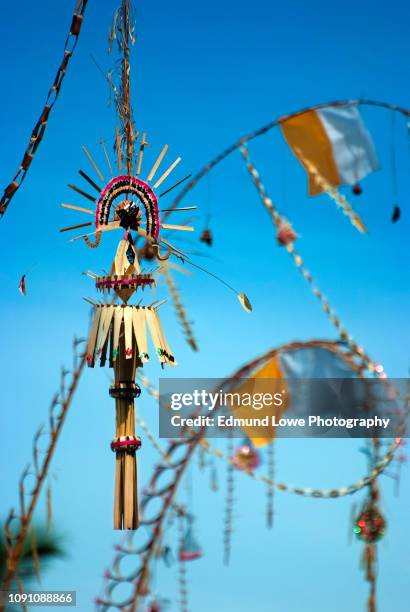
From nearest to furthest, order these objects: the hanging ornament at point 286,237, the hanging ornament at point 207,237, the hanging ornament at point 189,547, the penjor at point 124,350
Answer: the hanging ornament at point 189,547 < the hanging ornament at point 286,237 < the hanging ornament at point 207,237 < the penjor at point 124,350

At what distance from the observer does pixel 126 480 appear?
12.7 m

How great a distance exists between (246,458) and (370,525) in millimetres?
1182

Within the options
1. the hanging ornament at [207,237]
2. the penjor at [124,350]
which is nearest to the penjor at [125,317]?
the penjor at [124,350]

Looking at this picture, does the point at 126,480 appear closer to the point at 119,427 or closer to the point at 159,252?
the point at 119,427

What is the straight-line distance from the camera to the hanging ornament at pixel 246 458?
9.53 m

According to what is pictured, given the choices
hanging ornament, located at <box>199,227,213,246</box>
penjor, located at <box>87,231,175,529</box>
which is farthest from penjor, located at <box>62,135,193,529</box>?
hanging ornament, located at <box>199,227,213,246</box>

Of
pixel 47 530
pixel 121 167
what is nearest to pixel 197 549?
pixel 47 530

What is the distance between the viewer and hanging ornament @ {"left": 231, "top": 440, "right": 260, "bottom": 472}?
375 inches

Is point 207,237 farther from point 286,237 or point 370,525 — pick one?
point 370,525

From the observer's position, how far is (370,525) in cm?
897

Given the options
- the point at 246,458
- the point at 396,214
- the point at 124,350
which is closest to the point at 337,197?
the point at 396,214

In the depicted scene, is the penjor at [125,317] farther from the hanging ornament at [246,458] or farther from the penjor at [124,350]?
the hanging ornament at [246,458]

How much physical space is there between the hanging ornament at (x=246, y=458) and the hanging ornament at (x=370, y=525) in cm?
101

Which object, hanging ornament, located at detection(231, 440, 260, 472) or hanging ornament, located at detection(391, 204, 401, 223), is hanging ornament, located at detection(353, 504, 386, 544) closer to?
hanging ornament, located at detection(231, 440, 260, 472)
